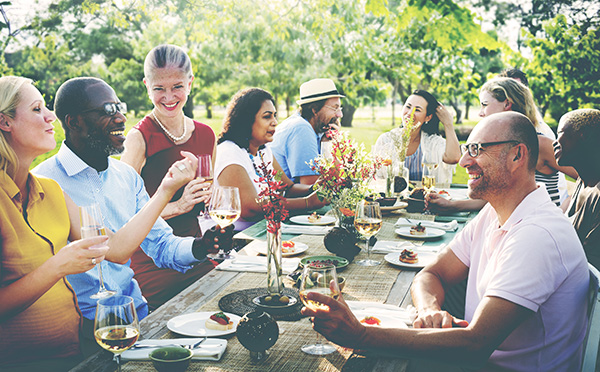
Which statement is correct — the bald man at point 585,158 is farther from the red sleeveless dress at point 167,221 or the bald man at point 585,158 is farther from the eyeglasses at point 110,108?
the eyeglasses at point 110,108

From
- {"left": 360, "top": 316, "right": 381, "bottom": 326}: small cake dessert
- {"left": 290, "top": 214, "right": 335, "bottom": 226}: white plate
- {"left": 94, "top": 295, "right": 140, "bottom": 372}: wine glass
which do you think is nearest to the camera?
{"left": 94, "top": 295, "right": 140, "bottom": 372}: wine glass

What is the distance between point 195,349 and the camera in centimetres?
168

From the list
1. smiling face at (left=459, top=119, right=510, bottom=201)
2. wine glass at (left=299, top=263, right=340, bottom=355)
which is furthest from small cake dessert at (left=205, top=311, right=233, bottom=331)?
smiling face at (left=459, top=119, right=510, bottom=201)

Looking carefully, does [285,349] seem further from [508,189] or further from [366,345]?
[508,189]

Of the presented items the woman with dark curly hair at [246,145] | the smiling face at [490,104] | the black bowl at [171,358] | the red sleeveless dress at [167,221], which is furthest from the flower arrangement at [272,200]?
the smiling face at [490,104]

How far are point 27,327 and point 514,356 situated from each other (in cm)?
182

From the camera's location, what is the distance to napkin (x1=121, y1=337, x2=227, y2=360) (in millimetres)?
1656

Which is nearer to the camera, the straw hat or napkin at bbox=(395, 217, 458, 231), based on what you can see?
napkin at bbox=(395, 217, 458, 231)

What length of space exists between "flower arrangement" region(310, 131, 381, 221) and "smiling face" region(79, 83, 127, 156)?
3.70 ft

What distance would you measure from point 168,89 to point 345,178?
141 cm

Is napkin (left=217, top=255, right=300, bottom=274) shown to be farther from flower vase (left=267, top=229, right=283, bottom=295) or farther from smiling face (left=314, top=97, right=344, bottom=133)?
smiling face (left=314, top=97, right=344, bottom=133)

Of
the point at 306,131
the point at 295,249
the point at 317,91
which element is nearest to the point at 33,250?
the point at 295,249

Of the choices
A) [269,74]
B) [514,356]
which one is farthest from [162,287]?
[269,74]

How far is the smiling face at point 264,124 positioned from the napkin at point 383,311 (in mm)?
2461
